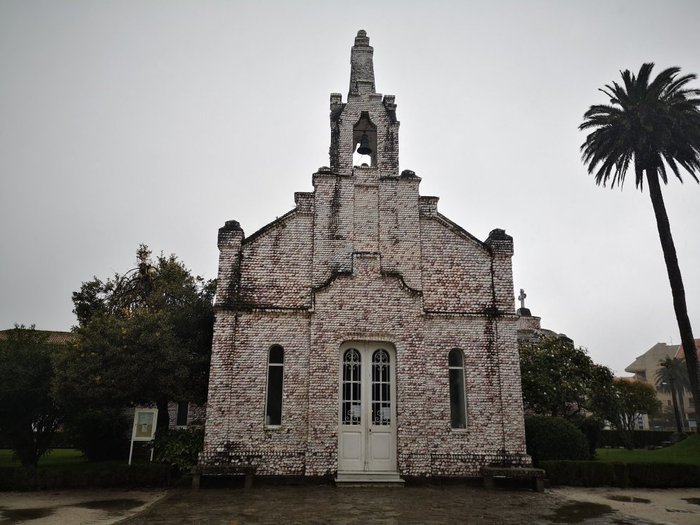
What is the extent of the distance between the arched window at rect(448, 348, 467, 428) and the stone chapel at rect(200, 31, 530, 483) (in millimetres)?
34

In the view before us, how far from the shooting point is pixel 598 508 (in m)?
10.9

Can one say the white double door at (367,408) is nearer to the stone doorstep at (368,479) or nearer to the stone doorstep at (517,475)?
the stone doorstep at (368,479)

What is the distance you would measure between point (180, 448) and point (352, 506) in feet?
19.2

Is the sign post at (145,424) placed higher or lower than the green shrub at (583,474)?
higher

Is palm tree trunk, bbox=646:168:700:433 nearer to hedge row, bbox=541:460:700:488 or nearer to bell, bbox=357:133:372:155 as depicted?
hedge row, bbox=541:460:700:488

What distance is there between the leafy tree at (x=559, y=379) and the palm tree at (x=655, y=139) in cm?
506

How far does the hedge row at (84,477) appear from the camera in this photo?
497 inches

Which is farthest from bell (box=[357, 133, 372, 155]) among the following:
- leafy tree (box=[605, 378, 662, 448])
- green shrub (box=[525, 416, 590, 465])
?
leafy tree (box=[605, 378, 662, 448])

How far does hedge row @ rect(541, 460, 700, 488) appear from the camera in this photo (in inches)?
549

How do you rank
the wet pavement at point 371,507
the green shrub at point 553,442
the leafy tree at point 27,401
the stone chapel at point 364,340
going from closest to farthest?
the wet pavement at point 371,507
the stone chapel at point 364,340
the green shrub at point 553,442
the leafy tree at point 27,401

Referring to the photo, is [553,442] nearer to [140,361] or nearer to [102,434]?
[140,361]

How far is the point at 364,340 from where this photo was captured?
14219mm

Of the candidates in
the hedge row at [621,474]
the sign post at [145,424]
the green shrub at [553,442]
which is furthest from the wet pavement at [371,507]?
the sign post at [145,424]

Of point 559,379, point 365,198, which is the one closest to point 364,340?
point 365,198
